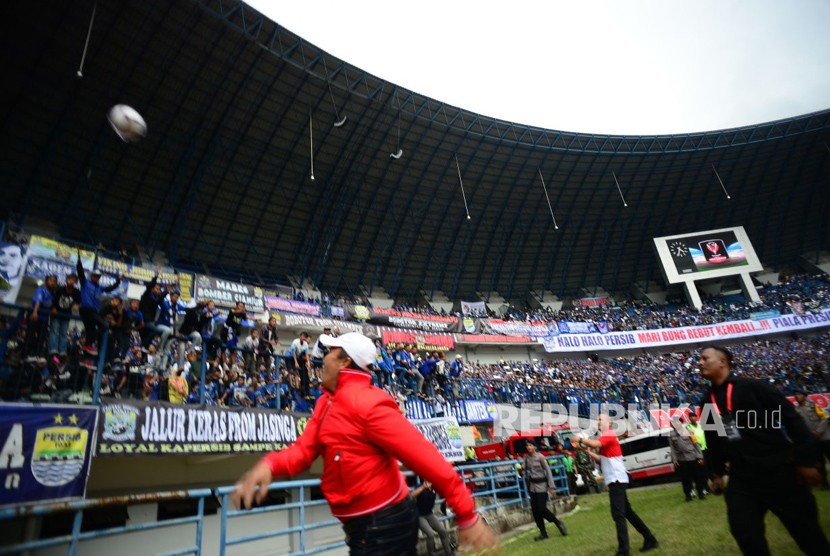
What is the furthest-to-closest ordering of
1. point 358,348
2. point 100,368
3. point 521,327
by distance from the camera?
point 521,327 → point 100,368 → point 358,348

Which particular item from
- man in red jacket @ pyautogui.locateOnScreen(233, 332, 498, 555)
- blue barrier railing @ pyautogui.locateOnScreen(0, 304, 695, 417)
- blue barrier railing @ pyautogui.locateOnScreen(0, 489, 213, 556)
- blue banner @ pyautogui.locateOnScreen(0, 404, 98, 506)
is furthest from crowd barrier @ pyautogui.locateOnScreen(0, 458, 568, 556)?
blue barrier railing @ pyautogui.locateOnScreen(0, 304, 695, 417)

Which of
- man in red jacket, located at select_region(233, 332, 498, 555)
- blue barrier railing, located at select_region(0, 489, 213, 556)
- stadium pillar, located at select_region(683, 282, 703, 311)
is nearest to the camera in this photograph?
man in red jacket, located at select_region(233, 332, 498, 555)

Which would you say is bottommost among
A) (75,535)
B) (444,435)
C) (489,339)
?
(75,535)

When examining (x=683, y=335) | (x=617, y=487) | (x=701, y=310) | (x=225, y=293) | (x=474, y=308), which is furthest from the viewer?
(x=701, y=310)

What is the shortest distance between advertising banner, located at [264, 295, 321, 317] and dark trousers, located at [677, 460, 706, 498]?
62.2 feet

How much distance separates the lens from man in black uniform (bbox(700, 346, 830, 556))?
3.18 m

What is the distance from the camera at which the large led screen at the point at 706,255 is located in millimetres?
40844

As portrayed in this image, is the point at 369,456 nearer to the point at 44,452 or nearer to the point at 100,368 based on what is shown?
the point at 44,452

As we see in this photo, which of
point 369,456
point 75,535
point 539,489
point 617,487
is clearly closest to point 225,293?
point 539,489

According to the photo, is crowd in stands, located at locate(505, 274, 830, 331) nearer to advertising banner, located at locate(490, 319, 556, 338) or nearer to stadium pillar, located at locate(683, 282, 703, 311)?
stadium pillar, located at locate(683, 282, 703, 311)

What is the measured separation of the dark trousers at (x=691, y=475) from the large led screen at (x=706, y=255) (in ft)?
116

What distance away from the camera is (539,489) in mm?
8461

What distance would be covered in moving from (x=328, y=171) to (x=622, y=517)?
26.4m

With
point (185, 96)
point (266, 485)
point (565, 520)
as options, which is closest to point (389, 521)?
point (266, 485)
